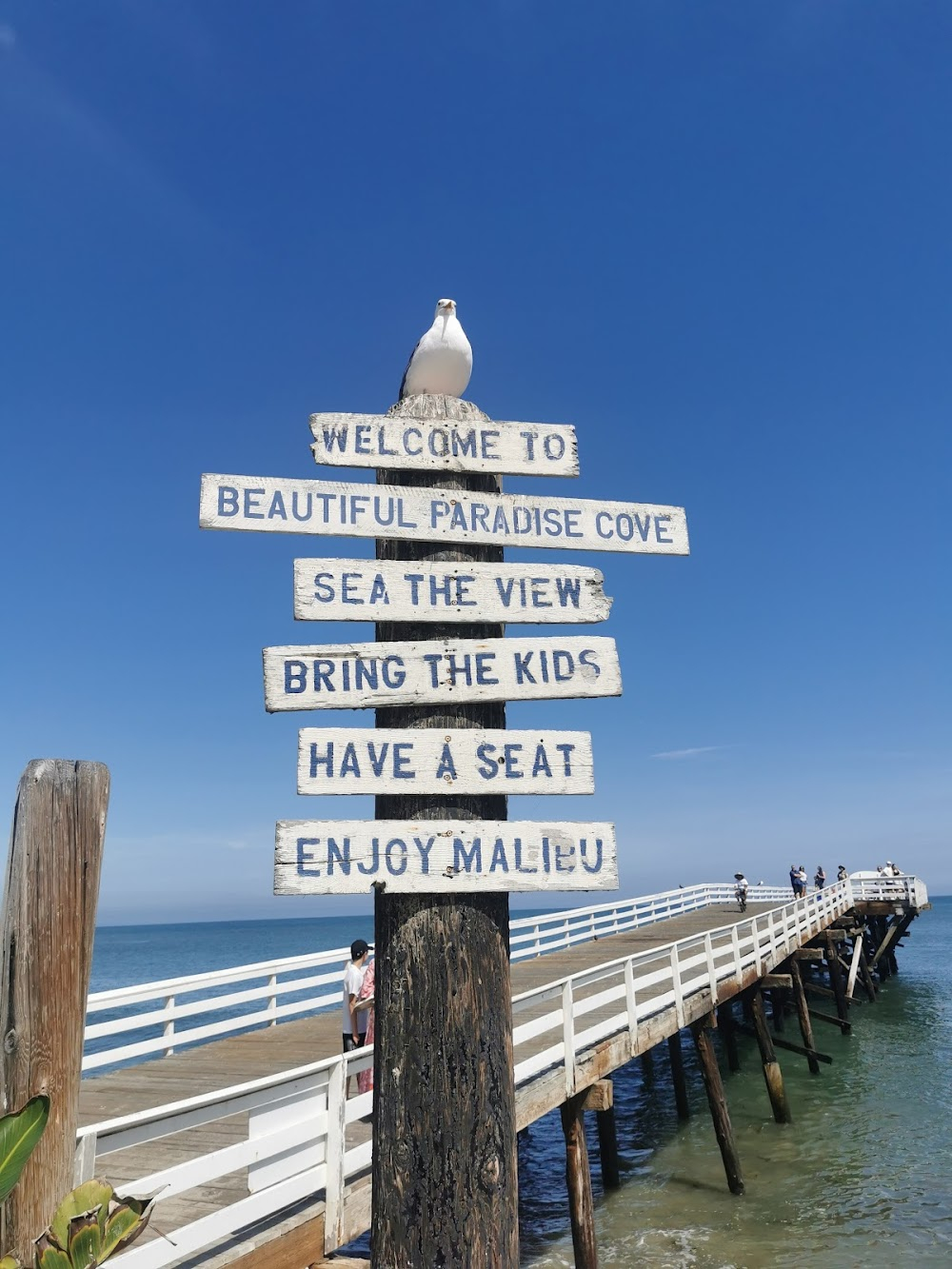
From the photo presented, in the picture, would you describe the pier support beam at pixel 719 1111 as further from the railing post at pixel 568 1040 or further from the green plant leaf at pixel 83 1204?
the green plant leaf at pixel 83 1204

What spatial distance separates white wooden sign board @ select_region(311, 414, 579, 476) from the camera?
122 inches

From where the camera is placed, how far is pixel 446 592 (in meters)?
2.99

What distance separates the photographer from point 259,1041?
1097 cm

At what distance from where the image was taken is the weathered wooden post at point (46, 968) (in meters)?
2.33

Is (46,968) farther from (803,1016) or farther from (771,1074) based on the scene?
(803,1016)

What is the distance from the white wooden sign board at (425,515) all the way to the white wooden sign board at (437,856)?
967 millimetres

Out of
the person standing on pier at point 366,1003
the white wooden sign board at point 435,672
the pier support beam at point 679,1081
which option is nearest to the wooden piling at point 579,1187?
the person standing on pier at point 366,1003

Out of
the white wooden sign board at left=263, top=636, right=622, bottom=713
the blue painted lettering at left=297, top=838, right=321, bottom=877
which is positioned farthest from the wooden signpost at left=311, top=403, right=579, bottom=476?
the blue painted lettering at left=297, top=838, right=321, bottom=877

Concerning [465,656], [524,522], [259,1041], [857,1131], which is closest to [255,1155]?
[465,656]

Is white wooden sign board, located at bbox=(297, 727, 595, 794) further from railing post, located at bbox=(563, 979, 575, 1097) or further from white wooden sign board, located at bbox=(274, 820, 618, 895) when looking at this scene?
railing post, located at bbox=(563, 979, 575, 1097)

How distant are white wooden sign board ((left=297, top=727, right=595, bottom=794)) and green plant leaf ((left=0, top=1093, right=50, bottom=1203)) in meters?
1.02

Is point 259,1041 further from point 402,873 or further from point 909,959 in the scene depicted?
point 909,959

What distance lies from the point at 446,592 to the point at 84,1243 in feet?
6.50

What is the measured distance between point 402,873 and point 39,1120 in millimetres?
1080
